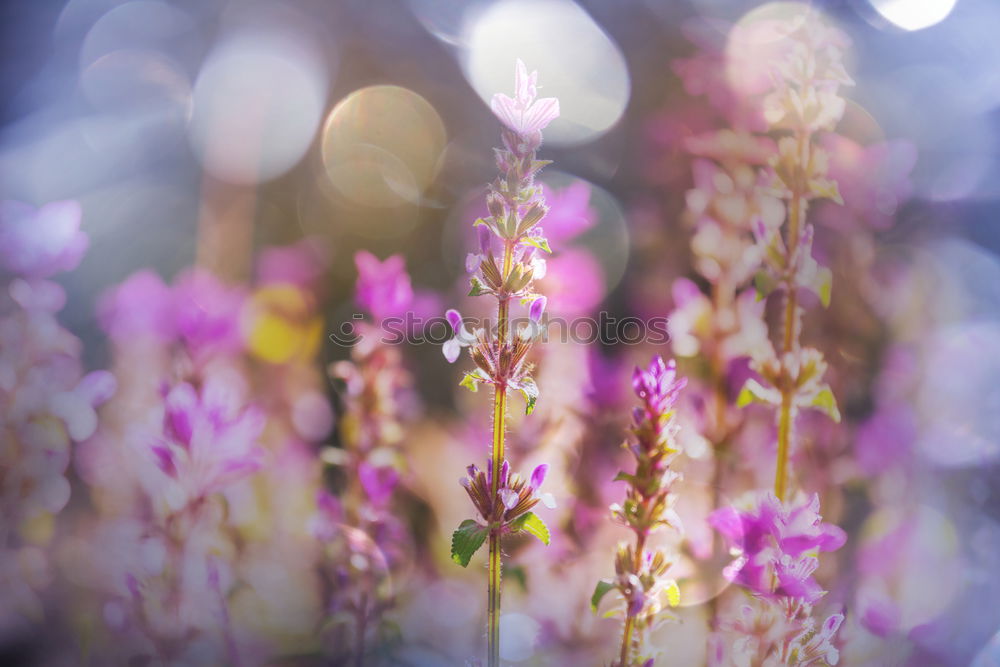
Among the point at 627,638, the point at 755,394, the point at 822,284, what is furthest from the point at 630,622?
the point at 822,284

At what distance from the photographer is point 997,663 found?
2.24 feet

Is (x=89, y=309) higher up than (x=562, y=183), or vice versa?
(x=562, y=183)

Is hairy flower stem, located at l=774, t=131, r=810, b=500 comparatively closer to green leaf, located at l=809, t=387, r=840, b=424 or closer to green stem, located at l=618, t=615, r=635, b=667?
green leaf, located at l=809, t=387, r=840, b=424

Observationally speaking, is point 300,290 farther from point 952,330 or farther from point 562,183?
point 952,330

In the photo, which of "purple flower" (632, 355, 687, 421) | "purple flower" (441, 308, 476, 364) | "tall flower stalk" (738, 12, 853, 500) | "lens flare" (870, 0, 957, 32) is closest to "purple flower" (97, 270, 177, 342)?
"purple flower" (441, 308, 476, 364)

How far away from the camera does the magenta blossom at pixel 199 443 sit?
0.61 metres

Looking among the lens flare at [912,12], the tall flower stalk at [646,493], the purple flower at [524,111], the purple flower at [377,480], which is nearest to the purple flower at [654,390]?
the tall flower stalk at [646,493]

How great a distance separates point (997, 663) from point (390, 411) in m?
0.70

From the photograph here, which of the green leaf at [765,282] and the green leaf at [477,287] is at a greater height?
the green leaf at [765,282]

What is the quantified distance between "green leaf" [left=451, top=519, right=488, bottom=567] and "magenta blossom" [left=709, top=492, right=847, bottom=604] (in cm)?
22

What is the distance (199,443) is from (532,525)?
34cm

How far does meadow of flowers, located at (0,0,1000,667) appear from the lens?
0.60 m

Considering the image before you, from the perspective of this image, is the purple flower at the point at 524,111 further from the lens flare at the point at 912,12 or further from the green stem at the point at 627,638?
the lens flare at the point at 912,12

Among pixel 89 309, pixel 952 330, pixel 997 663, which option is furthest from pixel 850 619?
pixel 89 309
